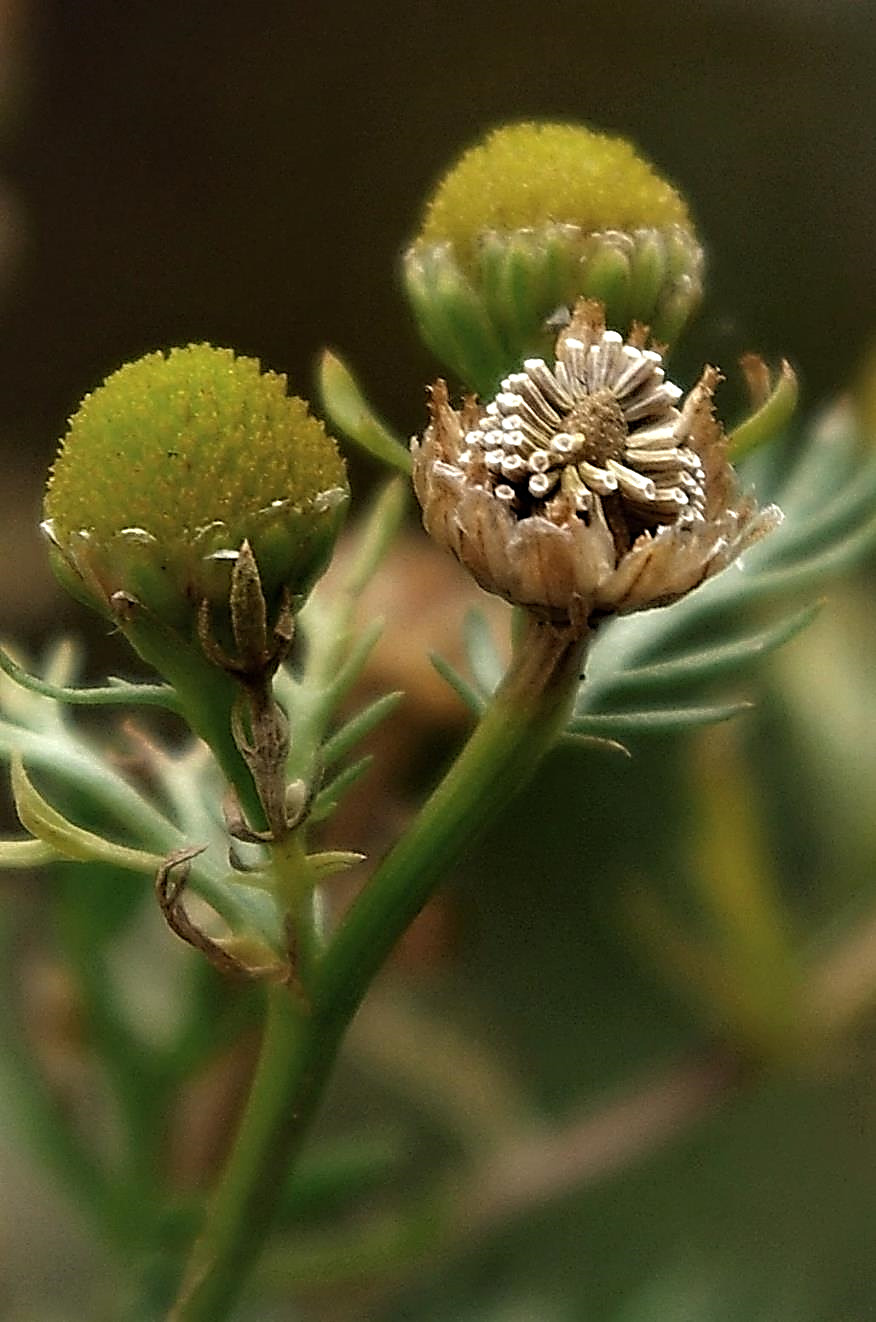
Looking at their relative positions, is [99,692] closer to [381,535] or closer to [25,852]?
[25,852]

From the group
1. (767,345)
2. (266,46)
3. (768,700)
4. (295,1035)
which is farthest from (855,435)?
(266,46)

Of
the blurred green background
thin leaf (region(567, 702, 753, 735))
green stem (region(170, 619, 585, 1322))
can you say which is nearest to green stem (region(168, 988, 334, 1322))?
green stem (region(170, 619, 585, 1322))

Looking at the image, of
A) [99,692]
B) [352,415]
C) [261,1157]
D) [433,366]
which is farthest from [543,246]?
[433,366]

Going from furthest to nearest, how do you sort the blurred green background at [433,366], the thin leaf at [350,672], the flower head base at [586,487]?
the blurred green background at [433,366], the thin leaf at [350,672], the flower head base at [586,487]

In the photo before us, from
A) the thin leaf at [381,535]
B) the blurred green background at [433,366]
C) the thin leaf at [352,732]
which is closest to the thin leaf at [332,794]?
the thin leaf at [352,732]

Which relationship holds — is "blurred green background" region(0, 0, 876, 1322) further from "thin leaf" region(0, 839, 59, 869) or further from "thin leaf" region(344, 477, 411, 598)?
"thin leaf" region(0, 839, 59, 869)

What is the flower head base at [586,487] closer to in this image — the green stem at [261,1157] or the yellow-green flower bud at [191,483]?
the yellow-green flower bud at [191,483]
